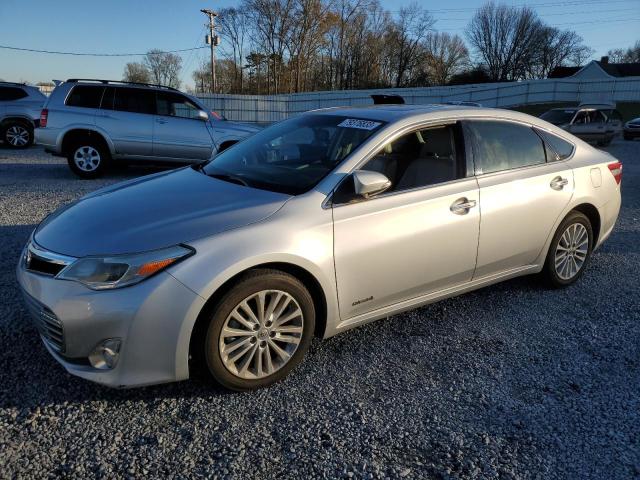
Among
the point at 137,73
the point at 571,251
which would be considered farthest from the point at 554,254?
the point at 137,73

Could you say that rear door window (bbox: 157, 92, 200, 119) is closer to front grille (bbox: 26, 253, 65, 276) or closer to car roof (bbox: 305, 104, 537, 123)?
car roof (bbox: 305, 104, 537, 123)

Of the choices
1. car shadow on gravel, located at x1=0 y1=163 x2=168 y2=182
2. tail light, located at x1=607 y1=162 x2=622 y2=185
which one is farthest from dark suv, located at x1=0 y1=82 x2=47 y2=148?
tail light, located at x1=607 y1=162 x2=622 y2=185

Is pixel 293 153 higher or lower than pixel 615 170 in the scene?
higher

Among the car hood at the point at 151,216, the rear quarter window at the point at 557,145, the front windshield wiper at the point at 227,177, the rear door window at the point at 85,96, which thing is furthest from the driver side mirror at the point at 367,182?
the rear door window at the point at 85,96

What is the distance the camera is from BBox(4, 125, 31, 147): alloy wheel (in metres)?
13.9

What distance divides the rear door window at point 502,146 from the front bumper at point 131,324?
2.35 metres

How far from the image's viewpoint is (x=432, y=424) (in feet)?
8.73

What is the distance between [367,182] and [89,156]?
776 cm

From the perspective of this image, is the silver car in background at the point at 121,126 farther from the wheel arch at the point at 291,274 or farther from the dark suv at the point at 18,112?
the wheel arch at the point at 291,274

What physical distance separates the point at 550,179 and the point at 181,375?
3.16 m

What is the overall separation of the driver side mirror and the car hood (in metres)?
0.42

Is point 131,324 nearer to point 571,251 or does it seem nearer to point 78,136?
point 571,251

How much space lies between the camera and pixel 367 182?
304 cm

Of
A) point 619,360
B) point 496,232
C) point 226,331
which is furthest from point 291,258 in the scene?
point 619,360
